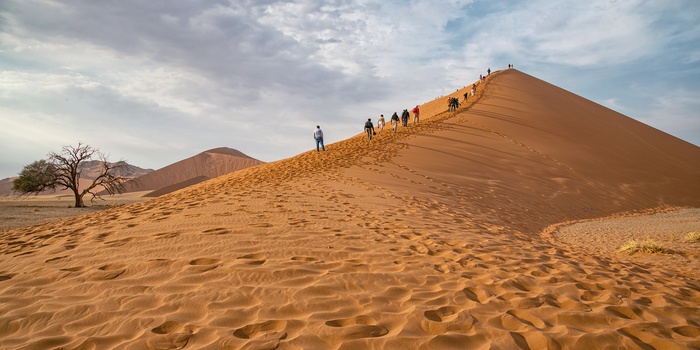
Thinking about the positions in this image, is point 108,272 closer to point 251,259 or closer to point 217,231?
point 251,259

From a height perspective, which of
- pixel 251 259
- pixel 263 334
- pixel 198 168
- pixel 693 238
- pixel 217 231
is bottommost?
pixel 693 238

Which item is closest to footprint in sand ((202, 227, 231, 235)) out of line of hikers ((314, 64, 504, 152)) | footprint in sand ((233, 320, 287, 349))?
footprint in sand ((233, 320, 287, 349))

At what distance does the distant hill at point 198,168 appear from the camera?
180 feet

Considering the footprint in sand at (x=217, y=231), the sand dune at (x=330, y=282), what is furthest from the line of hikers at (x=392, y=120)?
the footprint in sand at (x=217, y=231)

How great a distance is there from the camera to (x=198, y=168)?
6134 centimetres

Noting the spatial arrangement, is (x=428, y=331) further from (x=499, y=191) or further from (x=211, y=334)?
(x=499, y=191)

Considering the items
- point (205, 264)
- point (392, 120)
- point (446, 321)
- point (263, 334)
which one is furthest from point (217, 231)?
point (392, 120)

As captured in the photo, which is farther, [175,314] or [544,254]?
[544,254]

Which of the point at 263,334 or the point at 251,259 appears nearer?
the point at 263,334

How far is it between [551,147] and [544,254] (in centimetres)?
1740

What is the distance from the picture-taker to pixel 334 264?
4.18m

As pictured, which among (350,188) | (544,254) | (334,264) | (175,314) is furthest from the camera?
(350,188)

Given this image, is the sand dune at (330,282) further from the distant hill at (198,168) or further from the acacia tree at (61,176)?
the distant hill at (198,168)

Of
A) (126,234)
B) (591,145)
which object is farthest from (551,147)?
(126,234)
